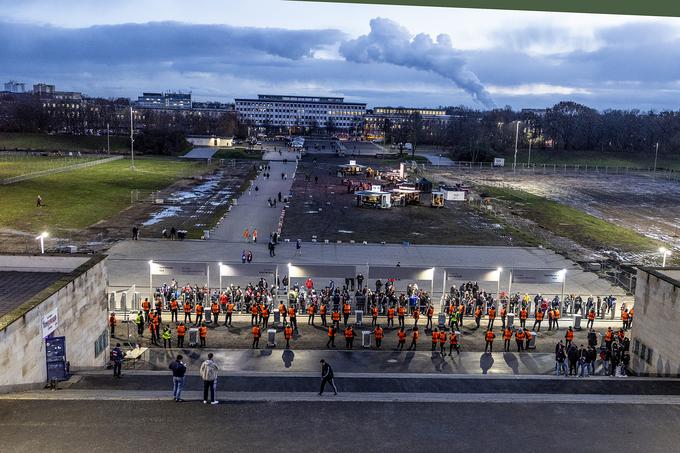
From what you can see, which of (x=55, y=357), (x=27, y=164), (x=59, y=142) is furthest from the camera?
(x=59, y=142)

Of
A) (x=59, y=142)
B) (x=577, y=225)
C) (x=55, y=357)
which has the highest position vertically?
(x=59, y=142)

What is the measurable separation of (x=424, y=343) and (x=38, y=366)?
11.8 metres

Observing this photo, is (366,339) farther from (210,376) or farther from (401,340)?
(210,376)

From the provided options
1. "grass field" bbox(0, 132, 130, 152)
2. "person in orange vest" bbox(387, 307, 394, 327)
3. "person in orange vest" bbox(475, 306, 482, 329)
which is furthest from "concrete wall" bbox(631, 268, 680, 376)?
"grass field" bbox(0, 132, 130, 152)

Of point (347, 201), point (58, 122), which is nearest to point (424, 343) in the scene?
point (347, 201)

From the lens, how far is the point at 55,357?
43.3ft

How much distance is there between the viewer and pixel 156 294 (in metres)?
23.1

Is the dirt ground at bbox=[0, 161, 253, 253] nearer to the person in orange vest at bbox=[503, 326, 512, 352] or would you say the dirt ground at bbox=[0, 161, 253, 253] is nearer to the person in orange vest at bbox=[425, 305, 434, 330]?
the person in orange vest at bbox=[425, 305, 434, 330]

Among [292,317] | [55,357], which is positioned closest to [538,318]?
[292,317]

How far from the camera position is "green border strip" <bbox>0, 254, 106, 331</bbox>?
449 inches

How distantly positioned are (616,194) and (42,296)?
6815 cm

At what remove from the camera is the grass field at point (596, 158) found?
113500mm

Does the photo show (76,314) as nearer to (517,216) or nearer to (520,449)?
(520,449)

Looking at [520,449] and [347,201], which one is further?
[347,201]
